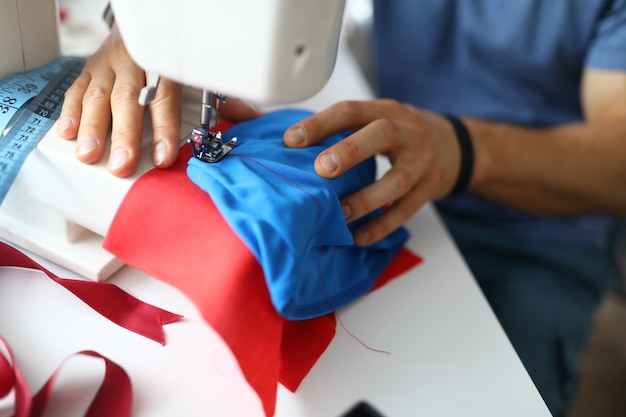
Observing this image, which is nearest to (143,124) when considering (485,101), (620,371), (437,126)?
(437,126)

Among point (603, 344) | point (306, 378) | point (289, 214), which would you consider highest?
point (289, 214)

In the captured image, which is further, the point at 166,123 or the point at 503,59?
the point at 503,59

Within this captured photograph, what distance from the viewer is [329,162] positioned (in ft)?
2.40

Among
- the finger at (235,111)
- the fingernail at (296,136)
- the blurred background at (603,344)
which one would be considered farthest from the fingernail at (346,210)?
the blurred background at (603,344)

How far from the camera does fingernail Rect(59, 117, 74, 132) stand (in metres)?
0.71

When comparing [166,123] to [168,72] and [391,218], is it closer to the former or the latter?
[168,72]

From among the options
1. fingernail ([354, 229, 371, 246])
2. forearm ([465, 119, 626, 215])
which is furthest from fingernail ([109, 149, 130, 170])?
forearm ([465, 119, 626, 215])

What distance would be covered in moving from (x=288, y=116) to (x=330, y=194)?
0.21 meters

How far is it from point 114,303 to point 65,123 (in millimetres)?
235

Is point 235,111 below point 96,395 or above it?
above

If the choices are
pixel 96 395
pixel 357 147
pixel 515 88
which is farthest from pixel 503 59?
pixel 96 395

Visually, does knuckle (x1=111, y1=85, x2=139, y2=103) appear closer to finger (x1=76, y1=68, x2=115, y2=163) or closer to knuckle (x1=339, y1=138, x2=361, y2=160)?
finger (x1=76, y1=68, x2=115, y2=163)

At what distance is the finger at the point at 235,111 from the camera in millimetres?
846

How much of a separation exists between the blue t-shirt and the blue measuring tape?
0.90 metres
